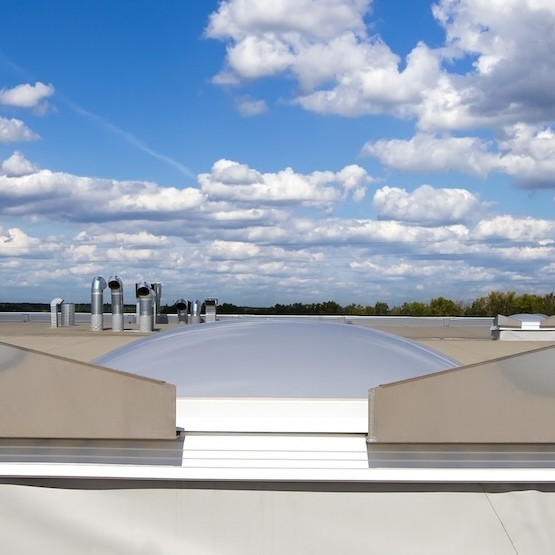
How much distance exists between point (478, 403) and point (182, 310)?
26.9m

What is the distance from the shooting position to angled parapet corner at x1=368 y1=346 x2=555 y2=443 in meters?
2.52

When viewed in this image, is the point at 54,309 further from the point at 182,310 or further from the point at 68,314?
the point at 182,310

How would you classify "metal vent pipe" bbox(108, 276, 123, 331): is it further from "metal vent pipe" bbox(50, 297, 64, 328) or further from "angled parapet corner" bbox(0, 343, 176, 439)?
"angled parapet corner" bbox(0, 343, 176, 439)

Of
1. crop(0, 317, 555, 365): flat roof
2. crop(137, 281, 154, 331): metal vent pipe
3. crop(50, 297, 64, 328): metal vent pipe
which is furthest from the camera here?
crop(50, 297, 64, 328): metal vent pipe

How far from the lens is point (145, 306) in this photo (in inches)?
932

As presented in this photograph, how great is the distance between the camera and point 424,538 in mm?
2469

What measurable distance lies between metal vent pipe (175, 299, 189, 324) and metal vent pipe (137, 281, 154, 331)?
481cm

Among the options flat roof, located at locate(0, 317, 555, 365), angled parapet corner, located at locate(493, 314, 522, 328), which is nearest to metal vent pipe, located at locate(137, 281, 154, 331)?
flat roof, located at locate(0, 317, 555, 365)

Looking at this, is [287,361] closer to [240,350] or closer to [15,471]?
[240,350]

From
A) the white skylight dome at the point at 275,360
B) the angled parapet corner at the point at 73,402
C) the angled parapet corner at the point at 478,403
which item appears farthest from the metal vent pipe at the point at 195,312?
the angled parapet corner at the point at 478,403

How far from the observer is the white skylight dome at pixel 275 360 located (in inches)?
137

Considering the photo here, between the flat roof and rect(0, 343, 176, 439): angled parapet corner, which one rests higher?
rect(0, 343, 176, 439): angled parapet corner

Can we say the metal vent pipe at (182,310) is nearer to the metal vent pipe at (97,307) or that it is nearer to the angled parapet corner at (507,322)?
the metal vent pipe at (97,307)

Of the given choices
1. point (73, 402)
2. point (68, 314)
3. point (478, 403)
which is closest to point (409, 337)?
point (68, 314)
